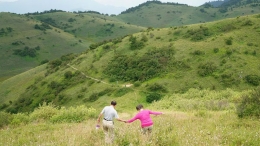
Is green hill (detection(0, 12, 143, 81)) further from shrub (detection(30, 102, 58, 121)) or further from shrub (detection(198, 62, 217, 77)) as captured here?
shrub (detection(30, 102, 58, 121))

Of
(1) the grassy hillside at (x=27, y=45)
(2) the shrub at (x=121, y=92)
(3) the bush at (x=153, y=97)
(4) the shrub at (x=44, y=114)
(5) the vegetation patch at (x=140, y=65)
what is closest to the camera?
(4) the shrub at (x=44, y=114)

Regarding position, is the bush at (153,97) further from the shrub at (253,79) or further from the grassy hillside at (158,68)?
the shrub at (253,79)

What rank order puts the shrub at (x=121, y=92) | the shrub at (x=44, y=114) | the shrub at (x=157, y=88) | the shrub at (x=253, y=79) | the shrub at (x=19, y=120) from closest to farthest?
the shrub at (x=19, y=120) < the shrub at (x=44, y=114) < the shrub at (x=253, y=79) < the shrub at (x=157, y=88) < the shrub at (x=121, y=92)

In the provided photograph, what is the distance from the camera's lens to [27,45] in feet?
516

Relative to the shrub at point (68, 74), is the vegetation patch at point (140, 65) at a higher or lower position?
higher

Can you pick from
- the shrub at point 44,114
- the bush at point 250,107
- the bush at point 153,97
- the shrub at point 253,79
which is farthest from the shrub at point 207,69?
the shrub at point 44,114

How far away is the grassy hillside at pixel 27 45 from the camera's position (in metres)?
139

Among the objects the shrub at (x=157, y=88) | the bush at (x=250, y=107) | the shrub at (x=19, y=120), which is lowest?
the shrub at (x=157, y=88)

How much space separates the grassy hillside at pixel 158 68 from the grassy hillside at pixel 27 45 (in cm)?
6602

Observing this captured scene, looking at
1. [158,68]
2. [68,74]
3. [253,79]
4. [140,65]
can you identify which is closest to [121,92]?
[140,65]

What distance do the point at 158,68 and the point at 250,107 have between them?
42.4 m

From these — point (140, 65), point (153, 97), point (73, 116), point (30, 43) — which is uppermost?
point (73, 116)

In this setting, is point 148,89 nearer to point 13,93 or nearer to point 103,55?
point 103,55

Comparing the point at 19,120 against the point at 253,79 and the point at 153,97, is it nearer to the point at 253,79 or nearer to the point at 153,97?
the point at 153,97
